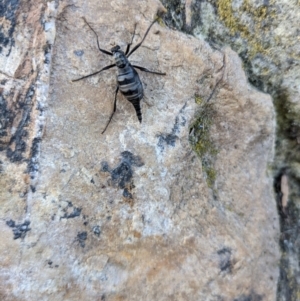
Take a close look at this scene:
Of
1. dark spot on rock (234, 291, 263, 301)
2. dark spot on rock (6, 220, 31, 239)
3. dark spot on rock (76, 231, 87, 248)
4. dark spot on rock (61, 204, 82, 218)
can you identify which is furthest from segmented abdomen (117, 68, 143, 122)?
dark spot on rock (234, 291, 263, 301)

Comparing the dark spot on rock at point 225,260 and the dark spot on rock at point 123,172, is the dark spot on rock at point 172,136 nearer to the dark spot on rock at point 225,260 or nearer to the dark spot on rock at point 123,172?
the dark spot on rock at point 123,172

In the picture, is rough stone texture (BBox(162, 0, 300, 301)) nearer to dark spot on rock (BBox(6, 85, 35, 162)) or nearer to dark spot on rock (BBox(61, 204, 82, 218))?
dark spot on rock (BBox(6, 85, 35, 162))

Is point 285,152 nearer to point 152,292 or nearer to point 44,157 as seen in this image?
point 152,292

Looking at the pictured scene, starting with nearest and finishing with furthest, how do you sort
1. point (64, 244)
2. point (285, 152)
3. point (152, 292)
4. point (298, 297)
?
point (64, 244) → point (152, 292) → point (298, 297) → point (285, 152)

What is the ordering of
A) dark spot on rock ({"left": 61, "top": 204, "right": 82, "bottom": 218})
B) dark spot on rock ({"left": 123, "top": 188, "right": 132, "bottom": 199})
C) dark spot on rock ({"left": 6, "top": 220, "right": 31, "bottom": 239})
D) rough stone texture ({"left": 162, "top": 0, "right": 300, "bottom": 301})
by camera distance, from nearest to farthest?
dark spot on rock ({"left": 6, "top": 220, "right": 31, "bottom": 239}) → dark spot on rock ({"left": 61, "top": 204, "right": 82, "bottom": 218}) → dark spot on rock ({"left": 123, "top": 188, "right": 132, "bottom": 199}) → rough stone texture ({"left": 162, "top": 0, "right": 300, "bottom": 301})

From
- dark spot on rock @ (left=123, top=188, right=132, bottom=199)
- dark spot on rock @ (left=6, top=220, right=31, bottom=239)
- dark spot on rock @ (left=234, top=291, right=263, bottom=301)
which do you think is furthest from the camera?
dark spot on rock @ (left=234, top=291, right=263, bottom=301)

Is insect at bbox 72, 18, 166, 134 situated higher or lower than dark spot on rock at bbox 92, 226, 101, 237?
higher

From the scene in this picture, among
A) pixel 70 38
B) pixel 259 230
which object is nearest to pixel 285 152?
pixel 259 230
